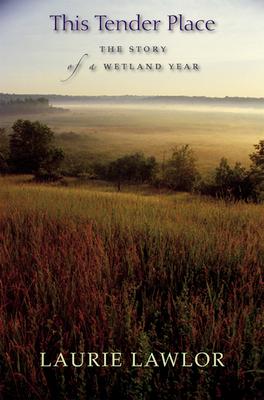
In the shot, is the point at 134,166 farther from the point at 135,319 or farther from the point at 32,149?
the point at 135,319

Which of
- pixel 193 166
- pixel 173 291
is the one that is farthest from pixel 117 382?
pixel 193 166

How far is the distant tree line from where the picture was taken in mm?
16625

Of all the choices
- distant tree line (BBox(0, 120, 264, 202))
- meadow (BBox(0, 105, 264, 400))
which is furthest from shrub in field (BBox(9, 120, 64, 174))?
meadow (BBox(0, 105, 264, 400))

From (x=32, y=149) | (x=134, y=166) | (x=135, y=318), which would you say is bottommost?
(x=135, y=318)

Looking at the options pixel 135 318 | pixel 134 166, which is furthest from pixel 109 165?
pixel 135 318

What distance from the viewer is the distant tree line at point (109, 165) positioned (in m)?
16.6

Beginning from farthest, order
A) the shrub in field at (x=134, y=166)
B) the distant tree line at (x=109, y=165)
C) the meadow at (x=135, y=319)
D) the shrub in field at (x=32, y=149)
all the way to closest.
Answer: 1. the shrub in field at (x=134, y=166)
2. the shrub in field at (x=32, y=149)
3. the distant tree line at (x=109, y=165)
4. the meadow at (x=135, y=319)

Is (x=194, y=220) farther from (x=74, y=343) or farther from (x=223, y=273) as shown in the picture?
(x=74, y=343)

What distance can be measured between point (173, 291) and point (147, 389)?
1.12m

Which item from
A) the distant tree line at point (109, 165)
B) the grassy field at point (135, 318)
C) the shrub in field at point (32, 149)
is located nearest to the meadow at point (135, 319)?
the grassy field at point (135, 318)

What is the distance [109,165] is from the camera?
21.7 m

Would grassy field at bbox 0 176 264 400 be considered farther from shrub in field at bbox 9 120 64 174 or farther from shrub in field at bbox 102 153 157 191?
shrub in field at bbox 102 153 157 191

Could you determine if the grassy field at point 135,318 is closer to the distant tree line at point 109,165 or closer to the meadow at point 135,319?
the meadow at point 135,319

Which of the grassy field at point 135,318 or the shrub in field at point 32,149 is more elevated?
the shrub in field at point 32,149
